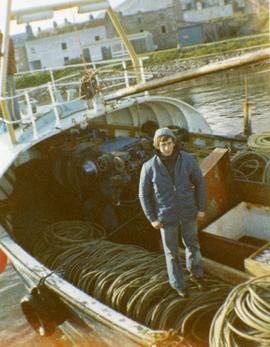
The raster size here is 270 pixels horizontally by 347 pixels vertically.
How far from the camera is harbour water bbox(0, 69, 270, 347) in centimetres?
682

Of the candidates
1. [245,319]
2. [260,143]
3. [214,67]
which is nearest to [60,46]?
[260,143]

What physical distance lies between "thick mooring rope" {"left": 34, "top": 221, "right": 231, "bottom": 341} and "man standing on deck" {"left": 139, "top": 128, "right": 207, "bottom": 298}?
20 centimetres

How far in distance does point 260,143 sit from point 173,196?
16.1 ft

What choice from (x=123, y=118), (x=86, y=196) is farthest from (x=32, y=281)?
(x=123, y=118)

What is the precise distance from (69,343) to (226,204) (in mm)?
3091

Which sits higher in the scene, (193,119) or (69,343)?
(193,119)

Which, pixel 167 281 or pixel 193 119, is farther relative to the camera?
pixel 193 119

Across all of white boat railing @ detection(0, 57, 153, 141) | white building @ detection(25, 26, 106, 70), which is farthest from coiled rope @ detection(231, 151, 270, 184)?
white building @ detection(25, 26, 106, 70)

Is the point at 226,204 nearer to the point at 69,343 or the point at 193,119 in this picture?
the point at 69,343

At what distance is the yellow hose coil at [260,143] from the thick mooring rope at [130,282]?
12.1ft

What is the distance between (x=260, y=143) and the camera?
8602mm

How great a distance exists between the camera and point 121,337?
13.8ft

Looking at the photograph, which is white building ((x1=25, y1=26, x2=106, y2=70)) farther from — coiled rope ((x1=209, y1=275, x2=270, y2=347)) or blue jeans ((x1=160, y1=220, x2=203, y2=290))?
coiled rope ((x1=209, y1=275, x2=270, y2=347))

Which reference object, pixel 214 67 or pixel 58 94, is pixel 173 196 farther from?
pixel 58 94
